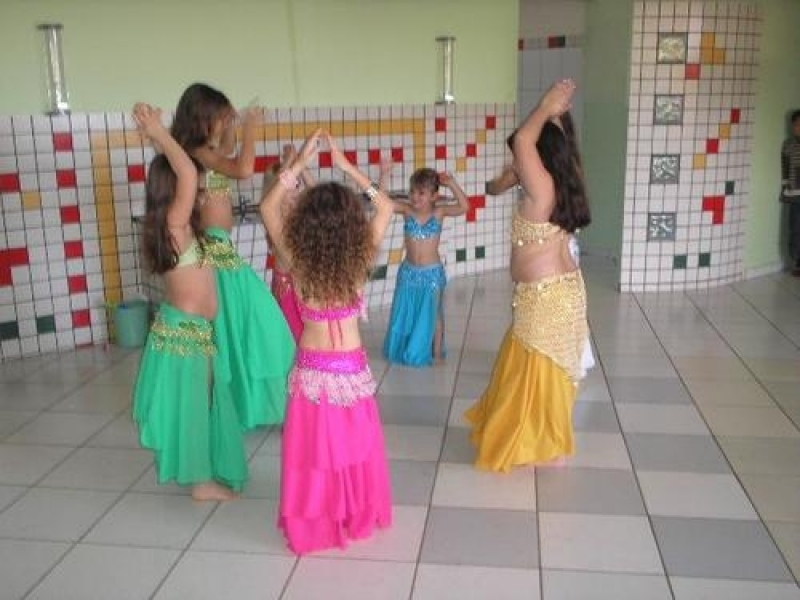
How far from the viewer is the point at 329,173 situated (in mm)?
6086

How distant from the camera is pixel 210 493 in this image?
10.6ft

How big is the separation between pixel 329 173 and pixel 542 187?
10.4 feet

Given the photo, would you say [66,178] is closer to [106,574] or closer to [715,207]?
[106,574]

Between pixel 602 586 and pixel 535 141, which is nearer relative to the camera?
pixel 602 586

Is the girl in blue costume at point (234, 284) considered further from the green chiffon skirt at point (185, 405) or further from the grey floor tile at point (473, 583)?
the grey floor tile at point (473, 583)

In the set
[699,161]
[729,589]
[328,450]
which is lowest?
[729,589]

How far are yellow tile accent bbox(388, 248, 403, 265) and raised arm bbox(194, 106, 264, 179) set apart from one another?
2.94 metres

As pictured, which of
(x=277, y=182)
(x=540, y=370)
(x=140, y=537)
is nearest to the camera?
(x=277, y=182)

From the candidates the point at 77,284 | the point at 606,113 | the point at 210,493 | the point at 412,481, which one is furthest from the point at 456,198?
the point at 606,113

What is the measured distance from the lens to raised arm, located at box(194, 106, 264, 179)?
329cm

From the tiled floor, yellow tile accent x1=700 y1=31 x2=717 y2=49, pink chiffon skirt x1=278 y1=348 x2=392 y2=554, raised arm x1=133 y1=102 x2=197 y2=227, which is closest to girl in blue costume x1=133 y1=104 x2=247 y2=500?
raised arm x1=133 y1=102 x2=197 y2=227

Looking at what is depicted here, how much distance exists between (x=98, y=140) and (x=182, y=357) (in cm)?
261

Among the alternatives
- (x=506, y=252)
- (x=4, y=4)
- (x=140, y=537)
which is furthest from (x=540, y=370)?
(x=506, y=252)

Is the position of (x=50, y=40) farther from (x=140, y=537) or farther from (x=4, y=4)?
(x=140, y=537)
